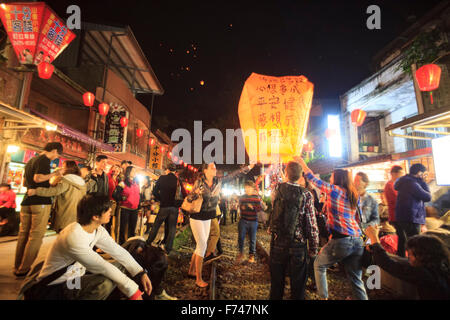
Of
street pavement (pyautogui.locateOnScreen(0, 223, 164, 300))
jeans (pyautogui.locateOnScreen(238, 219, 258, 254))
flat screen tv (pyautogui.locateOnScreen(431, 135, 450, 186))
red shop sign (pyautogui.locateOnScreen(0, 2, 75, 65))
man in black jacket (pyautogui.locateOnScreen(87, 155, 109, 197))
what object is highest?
red shop sign (pyautogui.locateOnScreen(0, 2, 75, 65))

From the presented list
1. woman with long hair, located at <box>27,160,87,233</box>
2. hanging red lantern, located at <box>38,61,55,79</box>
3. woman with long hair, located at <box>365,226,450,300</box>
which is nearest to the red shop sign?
hanging red lantern, located at <box>38,61,55,79</box>

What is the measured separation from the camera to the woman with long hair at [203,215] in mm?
3931

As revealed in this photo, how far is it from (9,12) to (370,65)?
20826 millimetres

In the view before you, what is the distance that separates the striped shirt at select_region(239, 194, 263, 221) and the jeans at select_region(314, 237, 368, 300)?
2745mm

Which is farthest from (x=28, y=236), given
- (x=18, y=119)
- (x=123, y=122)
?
(x=123, y=122)

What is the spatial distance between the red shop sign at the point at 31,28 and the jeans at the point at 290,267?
8730 millimetres

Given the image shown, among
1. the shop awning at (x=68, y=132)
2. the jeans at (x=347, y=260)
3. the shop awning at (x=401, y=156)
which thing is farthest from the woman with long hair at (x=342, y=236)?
the shop awning at (x=68, y=132)

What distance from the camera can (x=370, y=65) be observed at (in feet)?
53.9

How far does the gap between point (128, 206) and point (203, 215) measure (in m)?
2.52

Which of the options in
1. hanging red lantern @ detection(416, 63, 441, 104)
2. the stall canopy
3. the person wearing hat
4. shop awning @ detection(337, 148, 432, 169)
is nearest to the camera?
the person wearing hat

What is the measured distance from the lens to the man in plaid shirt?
2.80 metres

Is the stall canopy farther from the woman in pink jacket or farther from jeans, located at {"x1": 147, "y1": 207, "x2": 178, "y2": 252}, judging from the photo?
jeans, located at {"x1": 147, "y1": 207, "x2": 178, "y2": 252}
